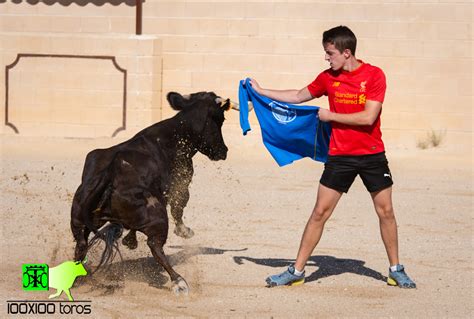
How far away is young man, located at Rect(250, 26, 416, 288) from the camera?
6.86 metres

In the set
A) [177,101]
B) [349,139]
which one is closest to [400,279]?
[349,139]

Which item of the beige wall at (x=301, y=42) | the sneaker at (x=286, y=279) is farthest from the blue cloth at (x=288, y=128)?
the beige wall at (x=301, y=42)

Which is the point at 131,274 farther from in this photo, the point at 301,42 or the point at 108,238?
the point at 301,42

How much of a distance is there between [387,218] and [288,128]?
1016 millimetres

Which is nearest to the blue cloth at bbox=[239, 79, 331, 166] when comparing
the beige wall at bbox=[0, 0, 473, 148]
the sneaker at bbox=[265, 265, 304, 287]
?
the sneaker at bbox=[265, 265, 304, 287]

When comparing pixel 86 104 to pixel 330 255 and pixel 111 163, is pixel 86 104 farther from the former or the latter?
pixel 111 163

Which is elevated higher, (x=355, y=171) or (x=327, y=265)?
(x=355, y=171)

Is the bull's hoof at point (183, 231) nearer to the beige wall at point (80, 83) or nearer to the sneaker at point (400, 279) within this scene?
the sneaker at point (400, 279)

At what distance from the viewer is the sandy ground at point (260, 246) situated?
666 cm

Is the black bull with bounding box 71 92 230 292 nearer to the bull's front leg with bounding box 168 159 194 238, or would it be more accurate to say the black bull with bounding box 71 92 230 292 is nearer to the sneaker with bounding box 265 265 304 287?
the bull's front leg with bounding box 168 159 194 238

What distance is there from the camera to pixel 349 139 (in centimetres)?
696

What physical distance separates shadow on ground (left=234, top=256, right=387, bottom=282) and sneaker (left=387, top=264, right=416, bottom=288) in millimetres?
235

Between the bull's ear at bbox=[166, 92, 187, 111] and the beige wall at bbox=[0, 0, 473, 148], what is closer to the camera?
the bull's ear at bbox=[166, 92, 187, 111]

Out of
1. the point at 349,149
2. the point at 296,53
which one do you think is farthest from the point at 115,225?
the point at 296,53
